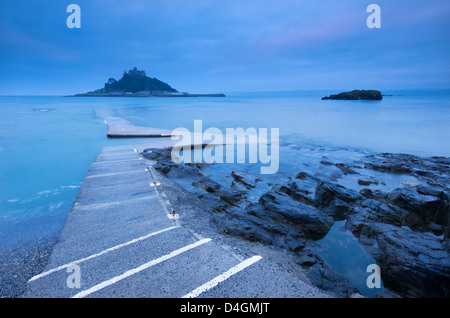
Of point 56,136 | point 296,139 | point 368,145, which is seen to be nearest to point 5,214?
point 56,136

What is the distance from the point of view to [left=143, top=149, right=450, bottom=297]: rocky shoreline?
238 inches

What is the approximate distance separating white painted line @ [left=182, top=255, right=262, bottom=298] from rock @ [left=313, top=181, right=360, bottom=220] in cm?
645

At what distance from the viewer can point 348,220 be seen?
9.93 metres

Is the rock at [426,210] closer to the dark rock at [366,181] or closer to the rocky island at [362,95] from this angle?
the dark rock at [366,181]

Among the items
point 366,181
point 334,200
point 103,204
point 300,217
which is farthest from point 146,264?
point 366,181

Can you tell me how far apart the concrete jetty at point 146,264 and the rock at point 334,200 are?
19.3ft

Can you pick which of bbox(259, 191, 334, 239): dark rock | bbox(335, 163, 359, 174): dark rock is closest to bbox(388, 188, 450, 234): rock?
bbox(259, 191, 334, 239): dark rock

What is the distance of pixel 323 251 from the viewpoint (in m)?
8.21

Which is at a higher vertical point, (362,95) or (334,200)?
(362,95)

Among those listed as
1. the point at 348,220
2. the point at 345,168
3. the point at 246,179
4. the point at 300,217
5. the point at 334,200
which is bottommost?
the point at 348,220

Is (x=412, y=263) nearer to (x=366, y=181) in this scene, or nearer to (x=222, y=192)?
(x=222, y=192)

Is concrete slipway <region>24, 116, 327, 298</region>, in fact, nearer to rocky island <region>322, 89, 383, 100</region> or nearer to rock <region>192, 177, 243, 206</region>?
rock <region>192, 177, 243, 206</region>

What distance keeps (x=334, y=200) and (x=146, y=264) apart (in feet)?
29.5
